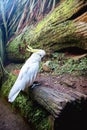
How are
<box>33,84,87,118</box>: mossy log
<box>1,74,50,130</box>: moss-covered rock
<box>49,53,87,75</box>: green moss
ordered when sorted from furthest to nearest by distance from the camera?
<box>49,53,87,75</box>: green moss → <box>1,74,50,130</box>: moss-covered rock → <box>33,84,87,118</box>: mossy log

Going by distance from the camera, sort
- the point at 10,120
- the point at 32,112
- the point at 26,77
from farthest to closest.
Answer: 1. the point at 10,120
2. the point at 32,112
3. the point at 26,77

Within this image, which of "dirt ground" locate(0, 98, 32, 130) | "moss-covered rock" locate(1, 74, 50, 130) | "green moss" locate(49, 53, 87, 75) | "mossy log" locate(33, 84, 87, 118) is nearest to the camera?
"mossy log" locate(33, 84, 87, 118)

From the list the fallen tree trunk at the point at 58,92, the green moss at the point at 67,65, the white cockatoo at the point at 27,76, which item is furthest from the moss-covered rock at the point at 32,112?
the green moss at the point at 67,65

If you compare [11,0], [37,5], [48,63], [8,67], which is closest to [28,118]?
[48,63]

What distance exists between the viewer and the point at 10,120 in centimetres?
319

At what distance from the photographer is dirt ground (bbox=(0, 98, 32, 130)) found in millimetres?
2982

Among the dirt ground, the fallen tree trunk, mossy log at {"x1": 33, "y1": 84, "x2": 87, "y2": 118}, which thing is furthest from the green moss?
the dirt ground

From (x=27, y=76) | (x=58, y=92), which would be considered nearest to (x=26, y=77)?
(x=27, y=76)

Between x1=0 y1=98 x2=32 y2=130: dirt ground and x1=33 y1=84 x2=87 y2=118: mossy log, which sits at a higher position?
x1=33 y1=84 x2=87 y2=118: mossy log

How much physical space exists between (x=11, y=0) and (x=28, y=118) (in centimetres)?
424

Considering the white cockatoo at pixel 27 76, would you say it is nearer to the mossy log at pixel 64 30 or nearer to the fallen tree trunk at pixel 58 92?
the fallen tree trunk at pixel 58 92

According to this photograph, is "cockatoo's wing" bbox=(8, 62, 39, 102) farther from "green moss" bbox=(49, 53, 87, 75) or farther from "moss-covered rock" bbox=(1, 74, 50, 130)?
"green moss" bbox=(49, 53, 87, 75)

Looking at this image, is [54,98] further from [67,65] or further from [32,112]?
[67,65]

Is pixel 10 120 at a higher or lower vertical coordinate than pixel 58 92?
lower
